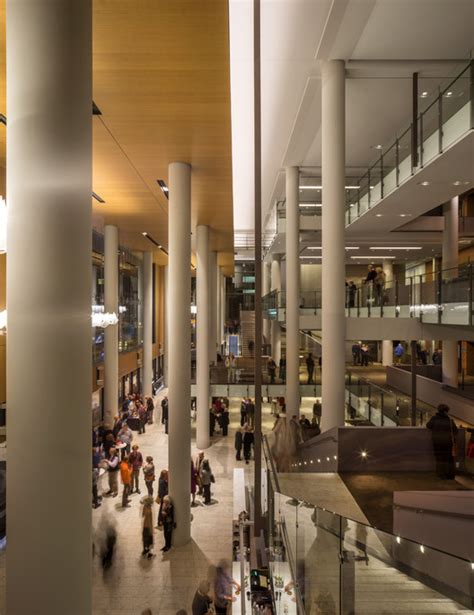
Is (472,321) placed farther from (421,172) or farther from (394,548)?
(394,548)

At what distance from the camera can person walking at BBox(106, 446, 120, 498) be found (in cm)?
1101

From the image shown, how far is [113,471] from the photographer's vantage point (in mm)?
11375

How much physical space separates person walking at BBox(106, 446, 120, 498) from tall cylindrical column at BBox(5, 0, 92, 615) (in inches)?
378

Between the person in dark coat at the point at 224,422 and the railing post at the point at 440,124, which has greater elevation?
the railing post at the point at 440,124

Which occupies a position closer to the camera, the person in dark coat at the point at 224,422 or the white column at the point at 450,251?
the white column at the point at 450,251

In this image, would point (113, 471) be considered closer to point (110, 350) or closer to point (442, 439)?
point (110, 350)

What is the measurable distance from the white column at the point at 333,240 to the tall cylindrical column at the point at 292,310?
552 cm

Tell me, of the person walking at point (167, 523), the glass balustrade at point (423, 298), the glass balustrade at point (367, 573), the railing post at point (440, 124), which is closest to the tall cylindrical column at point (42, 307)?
the glass balustrade at point (367, 573)

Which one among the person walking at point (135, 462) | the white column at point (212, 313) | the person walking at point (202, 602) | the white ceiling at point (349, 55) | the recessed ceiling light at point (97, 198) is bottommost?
the person walking at point (135, 462)

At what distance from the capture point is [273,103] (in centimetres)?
1240

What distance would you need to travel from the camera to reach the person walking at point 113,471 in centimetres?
1101

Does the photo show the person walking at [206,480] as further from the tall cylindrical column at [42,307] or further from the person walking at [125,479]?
the tall cylindrical column at [42,307]

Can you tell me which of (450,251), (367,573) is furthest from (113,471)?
(450,251)

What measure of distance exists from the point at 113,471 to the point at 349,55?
1118 cm
